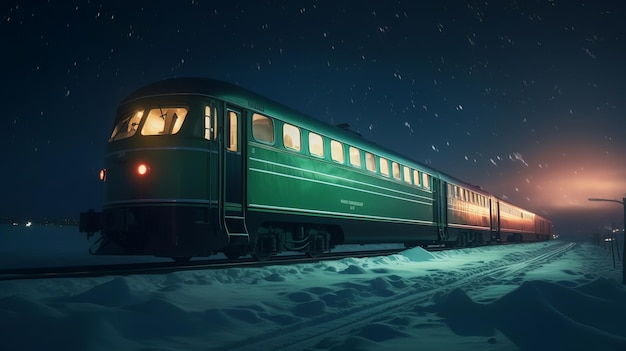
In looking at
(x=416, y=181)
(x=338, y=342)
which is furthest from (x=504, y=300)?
(x=416, y=181)

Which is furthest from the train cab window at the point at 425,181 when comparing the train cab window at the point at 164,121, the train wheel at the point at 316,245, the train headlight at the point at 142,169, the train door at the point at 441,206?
the train headlight at the point at 142,169

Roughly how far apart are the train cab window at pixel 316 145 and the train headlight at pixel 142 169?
14.2ft

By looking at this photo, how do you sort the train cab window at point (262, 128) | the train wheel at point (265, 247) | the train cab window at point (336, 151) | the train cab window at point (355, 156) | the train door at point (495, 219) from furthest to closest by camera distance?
the train door at point (495, 219)
the train cab window at point (355, 156)
the train cab window at point (336, 151)
the train wheel at point (265, 247)
the train cab window at point (262, 128)

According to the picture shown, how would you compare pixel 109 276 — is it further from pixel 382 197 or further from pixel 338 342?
pixel 382 197

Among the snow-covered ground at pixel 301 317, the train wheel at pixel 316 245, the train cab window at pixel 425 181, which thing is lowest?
the snow-covered ground at pixel 301 317

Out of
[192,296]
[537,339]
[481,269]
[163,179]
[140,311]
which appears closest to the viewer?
[537,339]

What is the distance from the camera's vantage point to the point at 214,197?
1012cm

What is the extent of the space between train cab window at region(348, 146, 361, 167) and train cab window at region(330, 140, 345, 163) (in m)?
0.55

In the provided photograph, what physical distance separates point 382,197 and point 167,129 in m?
8.38

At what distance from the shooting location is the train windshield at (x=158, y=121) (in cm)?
1031

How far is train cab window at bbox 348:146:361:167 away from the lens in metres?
15.1

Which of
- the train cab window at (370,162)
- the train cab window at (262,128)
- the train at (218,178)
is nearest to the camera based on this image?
the train at (218,178)

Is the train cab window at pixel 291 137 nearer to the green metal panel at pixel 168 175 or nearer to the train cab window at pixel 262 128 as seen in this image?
the train cab window at pixel 262 128

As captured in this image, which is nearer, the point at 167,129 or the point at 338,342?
the point at 338,342
